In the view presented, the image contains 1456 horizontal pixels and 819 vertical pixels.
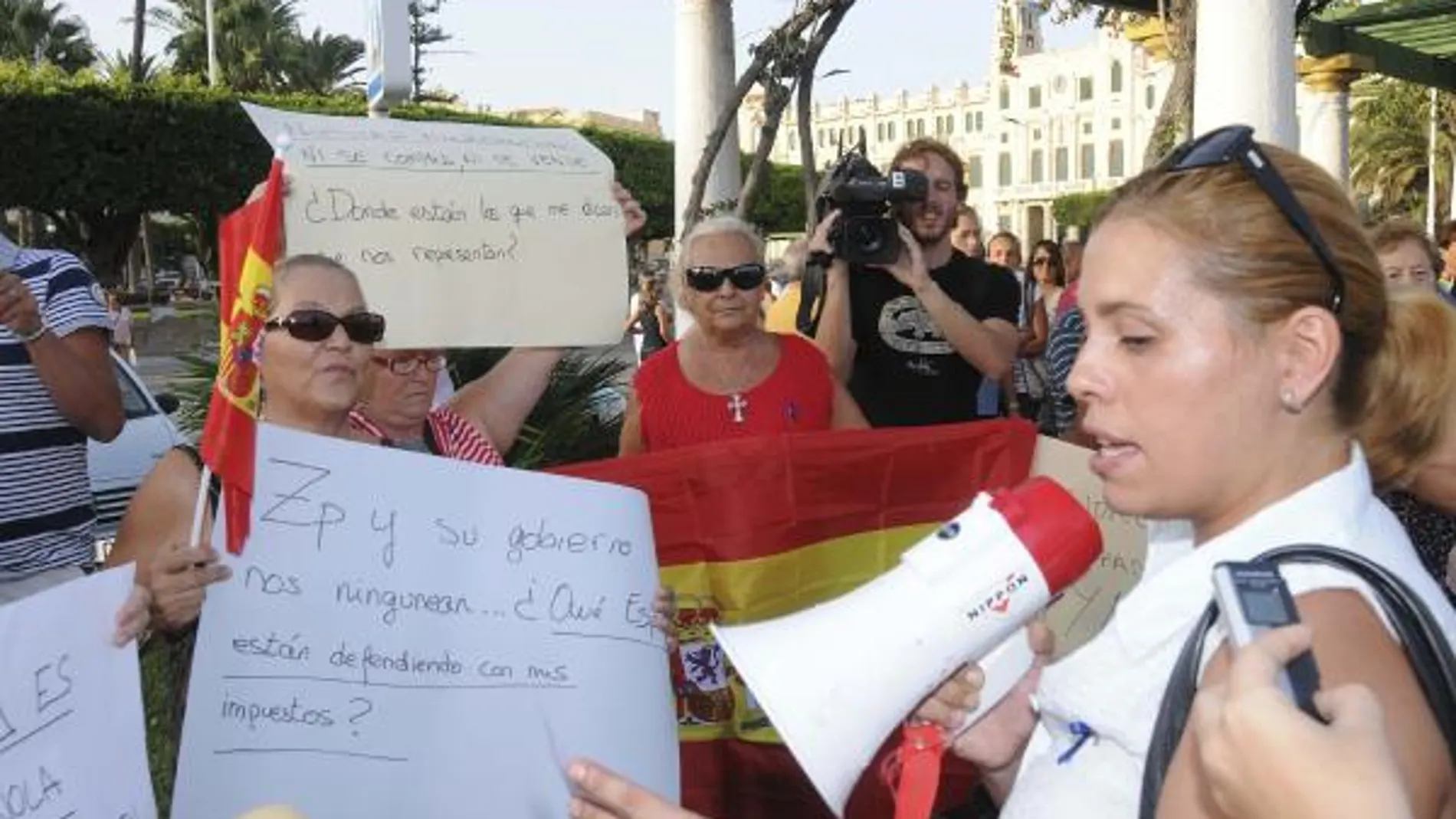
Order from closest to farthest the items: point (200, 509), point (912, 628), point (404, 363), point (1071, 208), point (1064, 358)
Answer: point (912, 628)
point (200, 509)
point (404, 363)
point (1064, 358)
point (1071, 208)

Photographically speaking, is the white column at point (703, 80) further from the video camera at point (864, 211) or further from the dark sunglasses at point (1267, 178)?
the dark sunglasses at point (1267, 178)

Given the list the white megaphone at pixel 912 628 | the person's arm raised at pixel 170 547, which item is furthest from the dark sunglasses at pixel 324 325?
the white megaphone at pixel 912 628

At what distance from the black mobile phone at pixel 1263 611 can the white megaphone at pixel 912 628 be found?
1.39 feet

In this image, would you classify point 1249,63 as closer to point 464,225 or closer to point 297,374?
point 464,225

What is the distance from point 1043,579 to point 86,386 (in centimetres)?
225

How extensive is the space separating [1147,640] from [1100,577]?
6.24ft

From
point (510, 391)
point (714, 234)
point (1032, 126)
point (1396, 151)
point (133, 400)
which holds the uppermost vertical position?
point (1032, 126)

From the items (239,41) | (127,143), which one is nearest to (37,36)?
(239,41)

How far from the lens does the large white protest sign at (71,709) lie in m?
1.64

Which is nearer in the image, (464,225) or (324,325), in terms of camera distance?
(324,325)

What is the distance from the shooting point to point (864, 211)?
4023mm

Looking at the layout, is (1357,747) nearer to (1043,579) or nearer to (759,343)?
(1043,579)

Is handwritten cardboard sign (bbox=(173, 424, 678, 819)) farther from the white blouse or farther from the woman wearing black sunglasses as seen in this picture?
the white blouse

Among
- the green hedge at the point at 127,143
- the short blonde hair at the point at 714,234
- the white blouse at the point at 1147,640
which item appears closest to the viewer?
the white blouse at the point at 1147,640
